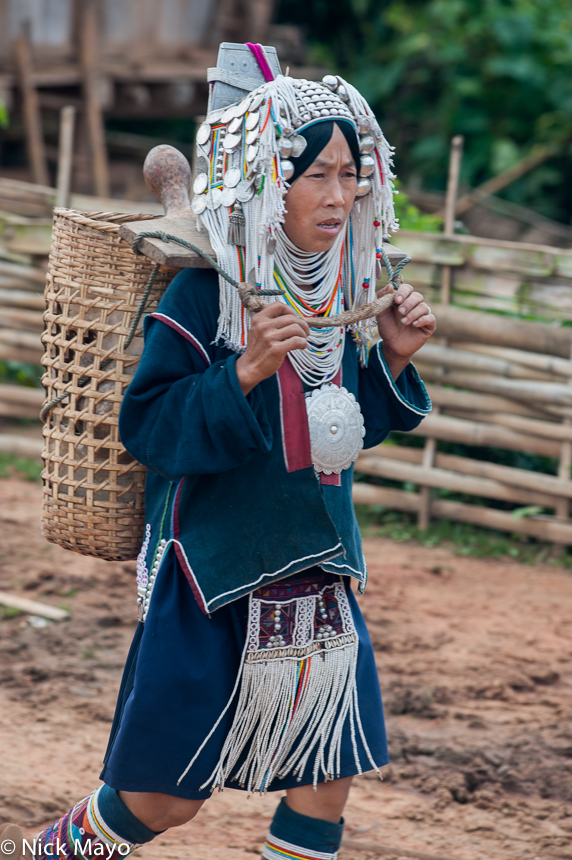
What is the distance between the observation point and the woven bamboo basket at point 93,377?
2225mm

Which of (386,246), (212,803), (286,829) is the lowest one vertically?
(212,803)

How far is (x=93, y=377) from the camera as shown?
224cm

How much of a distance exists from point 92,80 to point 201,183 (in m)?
7.71

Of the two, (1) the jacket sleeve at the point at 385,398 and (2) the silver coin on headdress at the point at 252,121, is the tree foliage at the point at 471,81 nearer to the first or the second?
(1) the jacket sleeve at the point at 385,398

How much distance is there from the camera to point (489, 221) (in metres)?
9.67

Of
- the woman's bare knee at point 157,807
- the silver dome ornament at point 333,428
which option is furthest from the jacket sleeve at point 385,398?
the woman's bare knee at point 157,807

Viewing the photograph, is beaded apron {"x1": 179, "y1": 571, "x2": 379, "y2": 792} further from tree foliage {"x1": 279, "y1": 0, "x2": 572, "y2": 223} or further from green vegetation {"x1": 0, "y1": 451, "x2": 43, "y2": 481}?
tree foliage {"x1": 279, "y1": 0, "x2": 572, "y2": 223}

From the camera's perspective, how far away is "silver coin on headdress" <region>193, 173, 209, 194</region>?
206 centimetres

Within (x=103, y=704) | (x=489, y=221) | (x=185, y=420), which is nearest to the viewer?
(x=185, y=420)

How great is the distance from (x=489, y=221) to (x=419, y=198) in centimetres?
94

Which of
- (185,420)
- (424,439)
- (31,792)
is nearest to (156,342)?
(185,420)

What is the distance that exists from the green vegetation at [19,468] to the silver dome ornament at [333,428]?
446cm

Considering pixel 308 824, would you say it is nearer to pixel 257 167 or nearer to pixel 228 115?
pixel 257 167

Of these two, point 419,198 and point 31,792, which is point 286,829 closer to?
point 31,792
